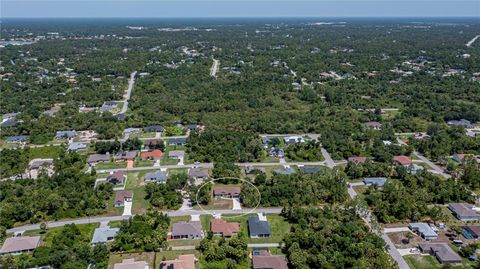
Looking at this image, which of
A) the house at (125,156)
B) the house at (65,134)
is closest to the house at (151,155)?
the house at (125,156)

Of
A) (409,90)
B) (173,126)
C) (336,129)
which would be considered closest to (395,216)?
(336,129)

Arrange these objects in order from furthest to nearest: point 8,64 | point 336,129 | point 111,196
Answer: point 8,64 → point 336,129 → point 111,196

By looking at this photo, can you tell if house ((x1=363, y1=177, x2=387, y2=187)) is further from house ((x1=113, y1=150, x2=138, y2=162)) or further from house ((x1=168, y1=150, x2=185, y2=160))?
house ((x1=113, y1=150, x2=138, y2=162))

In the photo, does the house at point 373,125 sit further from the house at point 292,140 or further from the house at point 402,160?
the house at point 292,140

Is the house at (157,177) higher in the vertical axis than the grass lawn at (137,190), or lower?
higher

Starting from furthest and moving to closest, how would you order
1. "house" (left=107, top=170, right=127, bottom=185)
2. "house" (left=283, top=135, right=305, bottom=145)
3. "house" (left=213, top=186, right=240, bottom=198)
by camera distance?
"house" (left=283, top=135, right=305, bottom=145) → "house" (left=107, top=170, right=127, bottom=185) → "house" (left=213, top=186, right=240, bottom=198)

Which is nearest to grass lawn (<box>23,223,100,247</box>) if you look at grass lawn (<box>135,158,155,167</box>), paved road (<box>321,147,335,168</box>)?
grass lawn (<box>135,158,155,167</box>)

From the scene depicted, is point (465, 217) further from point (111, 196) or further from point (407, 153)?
point (111, 196)
